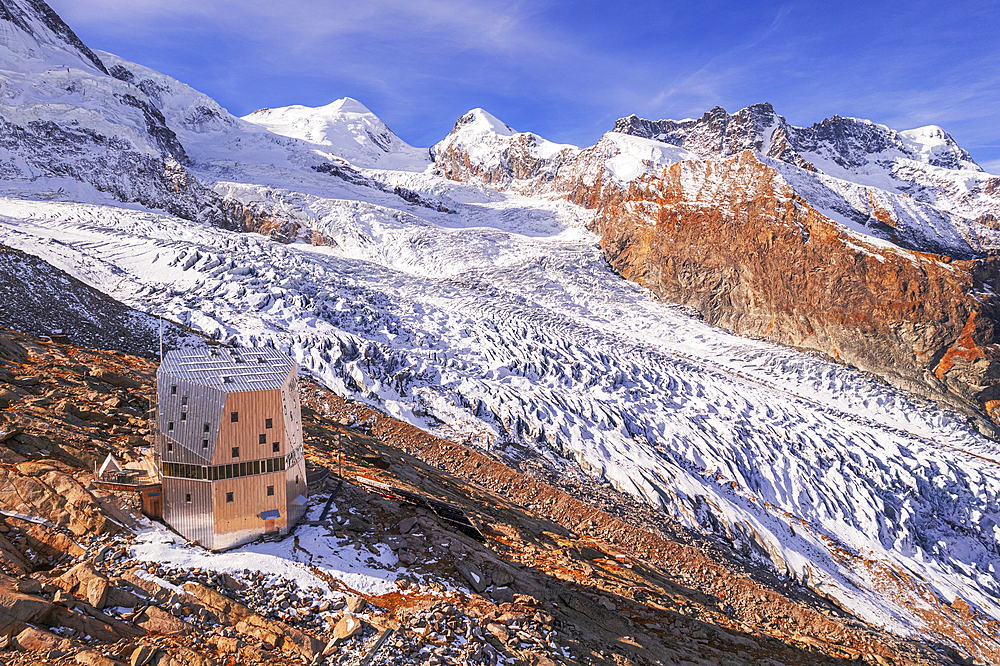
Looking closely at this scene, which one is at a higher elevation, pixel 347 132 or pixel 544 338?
pixel 347 132

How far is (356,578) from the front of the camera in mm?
9422

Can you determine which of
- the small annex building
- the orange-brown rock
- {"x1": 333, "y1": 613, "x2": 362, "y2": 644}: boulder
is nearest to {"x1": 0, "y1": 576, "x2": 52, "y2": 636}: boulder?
the small annex building

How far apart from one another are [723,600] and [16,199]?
46.0m

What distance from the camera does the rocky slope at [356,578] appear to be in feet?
25.4

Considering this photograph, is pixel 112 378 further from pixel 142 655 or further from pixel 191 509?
pixel 142 655

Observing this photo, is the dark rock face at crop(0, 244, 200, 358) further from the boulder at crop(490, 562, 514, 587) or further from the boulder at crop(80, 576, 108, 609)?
the boulder at crop(490, 562, 514, 587)

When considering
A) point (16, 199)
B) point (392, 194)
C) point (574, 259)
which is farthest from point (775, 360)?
point (16, 199)

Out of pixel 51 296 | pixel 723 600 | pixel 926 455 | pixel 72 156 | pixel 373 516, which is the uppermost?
pixel 72 156

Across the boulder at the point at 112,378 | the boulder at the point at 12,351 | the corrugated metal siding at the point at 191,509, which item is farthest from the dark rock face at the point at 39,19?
the corrugated metal siding at the point at 191,509

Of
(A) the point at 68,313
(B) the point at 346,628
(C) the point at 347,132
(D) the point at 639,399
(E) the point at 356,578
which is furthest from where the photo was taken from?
(C) the point at 347,132

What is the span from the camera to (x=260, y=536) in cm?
1003

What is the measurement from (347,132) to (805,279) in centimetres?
7554

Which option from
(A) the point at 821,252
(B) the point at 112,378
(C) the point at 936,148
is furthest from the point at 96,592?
(C) the point at 936,148

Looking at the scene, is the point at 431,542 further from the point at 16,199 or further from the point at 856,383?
the point at 16,199
